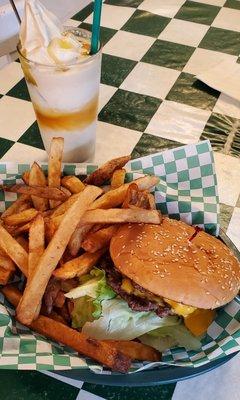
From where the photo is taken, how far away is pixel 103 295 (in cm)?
113

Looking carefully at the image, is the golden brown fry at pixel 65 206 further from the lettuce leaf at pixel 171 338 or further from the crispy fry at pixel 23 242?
the lettuce leaf at pixel 171 338

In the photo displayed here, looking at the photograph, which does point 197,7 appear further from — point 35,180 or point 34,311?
point 34,311

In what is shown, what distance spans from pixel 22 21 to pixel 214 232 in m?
0.94

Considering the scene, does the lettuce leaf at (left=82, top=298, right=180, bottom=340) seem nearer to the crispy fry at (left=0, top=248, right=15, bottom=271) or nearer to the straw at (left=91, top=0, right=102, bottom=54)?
the crispy fry at (left=0, top=248, right=15, bottom=271)

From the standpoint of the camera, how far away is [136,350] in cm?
106

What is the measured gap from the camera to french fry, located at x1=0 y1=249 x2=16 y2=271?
1.15 m

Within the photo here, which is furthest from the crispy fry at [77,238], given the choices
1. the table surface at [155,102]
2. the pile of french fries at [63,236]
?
the table surface at [155,102]

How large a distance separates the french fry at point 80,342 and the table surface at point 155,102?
0.12 metres

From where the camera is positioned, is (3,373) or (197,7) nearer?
(3,373)

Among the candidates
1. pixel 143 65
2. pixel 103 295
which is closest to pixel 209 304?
pixel 103 295

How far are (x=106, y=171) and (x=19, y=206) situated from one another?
0.29 metres

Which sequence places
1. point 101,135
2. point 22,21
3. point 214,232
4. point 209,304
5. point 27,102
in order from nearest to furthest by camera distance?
point 209,304 → point 214,232 → point 22,21 → point 101,135 → point 27,102

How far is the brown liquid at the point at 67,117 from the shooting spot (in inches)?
59.6

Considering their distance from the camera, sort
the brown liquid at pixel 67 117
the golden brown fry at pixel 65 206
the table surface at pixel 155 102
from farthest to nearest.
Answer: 1. the brown liquid at pixel 67 117
2. the golden brown fry at pixel 65 206
3. the table surface at pixel 155 102
